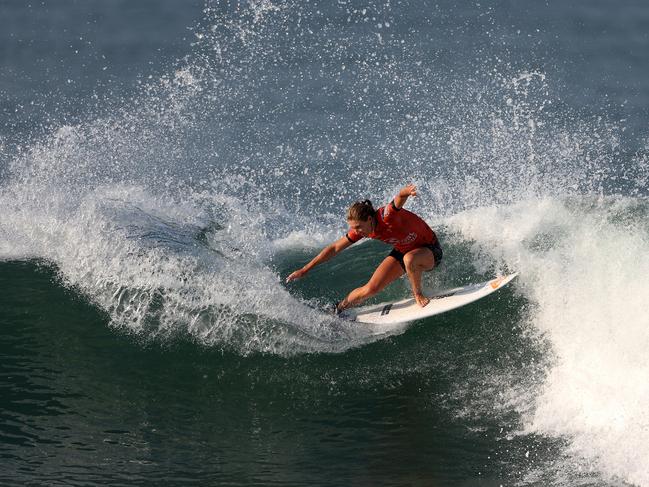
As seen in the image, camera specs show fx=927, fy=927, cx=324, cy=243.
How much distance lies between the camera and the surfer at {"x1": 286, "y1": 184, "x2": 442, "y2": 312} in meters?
9.11

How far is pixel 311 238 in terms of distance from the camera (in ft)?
43.1

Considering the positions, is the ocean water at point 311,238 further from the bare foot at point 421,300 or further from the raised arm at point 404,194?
the raised arm at point 404,194

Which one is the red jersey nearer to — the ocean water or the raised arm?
the raised arm

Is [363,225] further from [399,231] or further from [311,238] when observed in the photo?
[311,238]

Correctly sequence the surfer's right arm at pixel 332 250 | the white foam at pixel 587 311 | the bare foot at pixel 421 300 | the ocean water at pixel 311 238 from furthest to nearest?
the bare foot at pixel 421 300, the surfer's right arm at pixel 332 250, the ocean water at pixel 311 238, the white foam at pixel 587 311

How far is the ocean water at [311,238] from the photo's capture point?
326 inches

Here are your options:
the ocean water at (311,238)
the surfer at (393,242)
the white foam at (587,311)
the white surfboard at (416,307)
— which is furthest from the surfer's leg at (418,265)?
the white foam at (587,311)

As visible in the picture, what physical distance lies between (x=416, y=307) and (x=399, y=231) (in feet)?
3.09

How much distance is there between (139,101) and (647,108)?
29.1 feet

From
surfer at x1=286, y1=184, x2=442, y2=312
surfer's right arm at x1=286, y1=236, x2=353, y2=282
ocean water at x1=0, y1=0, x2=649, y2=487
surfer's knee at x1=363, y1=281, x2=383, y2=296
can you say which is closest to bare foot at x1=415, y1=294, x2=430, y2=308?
surfer at x1=286, y1=184, x2=442, y2=312

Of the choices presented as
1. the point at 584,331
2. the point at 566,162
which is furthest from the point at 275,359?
the point at 566,162

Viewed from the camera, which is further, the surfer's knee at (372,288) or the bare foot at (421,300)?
the surfer's knee at (372,288)

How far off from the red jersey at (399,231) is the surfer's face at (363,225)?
100 millimetres

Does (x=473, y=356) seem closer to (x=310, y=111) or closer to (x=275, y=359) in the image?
(x=275, y=359)
